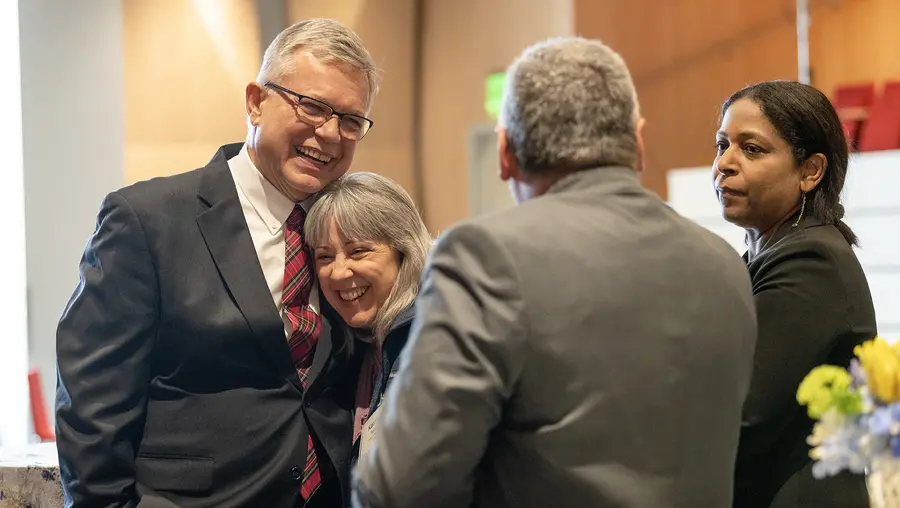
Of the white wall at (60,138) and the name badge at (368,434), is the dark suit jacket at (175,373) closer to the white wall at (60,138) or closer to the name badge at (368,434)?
the name badge at (368,434)

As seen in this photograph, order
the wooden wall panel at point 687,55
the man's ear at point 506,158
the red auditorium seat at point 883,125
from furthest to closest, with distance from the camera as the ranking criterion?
the wooden wall panel at point 687,55 < the red auditorium seat at point 883,125 < the man's ear at point 506,158

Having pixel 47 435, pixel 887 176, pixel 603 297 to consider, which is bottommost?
pixel 47 435

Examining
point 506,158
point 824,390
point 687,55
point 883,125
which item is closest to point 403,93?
point 687,55

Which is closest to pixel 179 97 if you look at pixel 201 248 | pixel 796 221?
pixel 201 248

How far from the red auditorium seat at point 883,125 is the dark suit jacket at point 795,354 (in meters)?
3.38

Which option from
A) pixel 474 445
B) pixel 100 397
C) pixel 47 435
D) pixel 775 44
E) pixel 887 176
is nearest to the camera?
pixel 474 445

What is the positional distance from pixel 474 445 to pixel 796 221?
0.98 metres

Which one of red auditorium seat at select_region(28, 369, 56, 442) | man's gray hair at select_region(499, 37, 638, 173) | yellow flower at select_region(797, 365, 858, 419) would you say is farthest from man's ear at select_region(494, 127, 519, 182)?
red auditorium seat at select_region(28, 369, 56, 442)

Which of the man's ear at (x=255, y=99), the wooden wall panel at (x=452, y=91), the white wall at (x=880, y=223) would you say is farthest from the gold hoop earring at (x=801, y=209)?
the wooden wall panel at (x=452, y=91)

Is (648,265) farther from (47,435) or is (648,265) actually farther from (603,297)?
(47,435)

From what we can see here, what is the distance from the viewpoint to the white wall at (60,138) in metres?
4.30

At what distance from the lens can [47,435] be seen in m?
3.82

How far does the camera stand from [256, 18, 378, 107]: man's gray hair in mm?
2086

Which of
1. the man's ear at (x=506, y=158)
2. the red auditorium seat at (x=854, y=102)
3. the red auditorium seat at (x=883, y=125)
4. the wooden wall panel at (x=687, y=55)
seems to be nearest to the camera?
the man's ear at (x=506, y=158)
